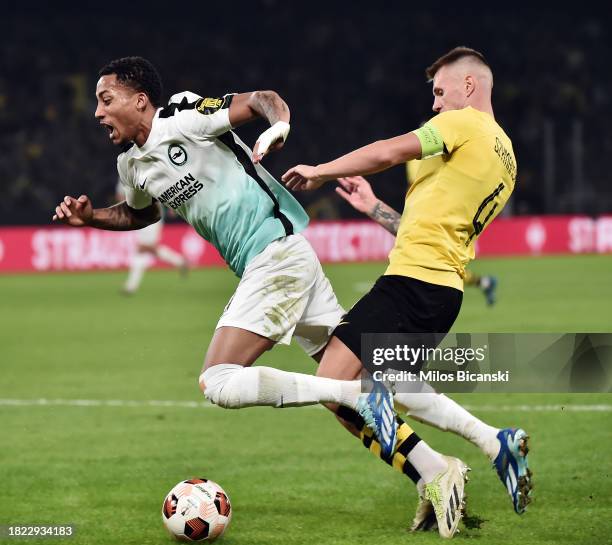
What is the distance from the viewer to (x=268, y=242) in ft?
17.5

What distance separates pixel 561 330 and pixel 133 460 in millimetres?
7174

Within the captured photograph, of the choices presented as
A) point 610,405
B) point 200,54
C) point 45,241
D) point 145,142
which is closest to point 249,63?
point 200,54

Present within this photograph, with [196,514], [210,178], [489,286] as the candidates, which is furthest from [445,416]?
[489,286]

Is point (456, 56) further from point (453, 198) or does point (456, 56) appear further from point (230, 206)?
point (230, 206)

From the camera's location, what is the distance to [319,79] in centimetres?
3228

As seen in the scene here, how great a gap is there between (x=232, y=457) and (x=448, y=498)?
2284mm

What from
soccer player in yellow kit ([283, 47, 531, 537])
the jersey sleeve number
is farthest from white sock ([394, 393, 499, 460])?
the jersey sleeve number

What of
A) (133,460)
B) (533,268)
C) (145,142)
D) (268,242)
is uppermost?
(533,268)

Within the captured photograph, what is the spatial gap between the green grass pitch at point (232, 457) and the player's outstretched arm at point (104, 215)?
1374 millimetres

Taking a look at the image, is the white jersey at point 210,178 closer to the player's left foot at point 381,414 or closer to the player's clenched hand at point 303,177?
the player's clenched hand at point 303,177

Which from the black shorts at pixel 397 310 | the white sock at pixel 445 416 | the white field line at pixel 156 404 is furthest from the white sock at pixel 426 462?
the white field line at pixel 156 404

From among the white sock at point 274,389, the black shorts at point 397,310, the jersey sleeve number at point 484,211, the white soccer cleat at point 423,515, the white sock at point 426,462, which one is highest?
the jersey sleeve number at point 484,211

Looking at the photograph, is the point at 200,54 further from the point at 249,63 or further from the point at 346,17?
the point at 346,17

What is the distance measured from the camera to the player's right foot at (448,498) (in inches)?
188
